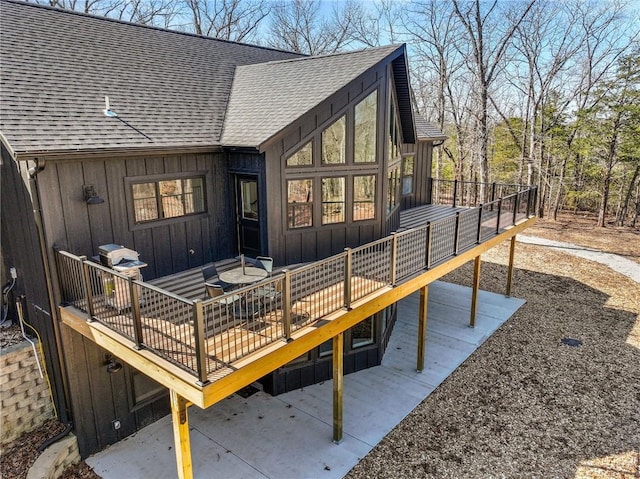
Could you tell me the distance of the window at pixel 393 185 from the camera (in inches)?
415

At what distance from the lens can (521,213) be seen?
13.8m

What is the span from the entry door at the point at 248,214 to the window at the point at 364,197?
2180 mm

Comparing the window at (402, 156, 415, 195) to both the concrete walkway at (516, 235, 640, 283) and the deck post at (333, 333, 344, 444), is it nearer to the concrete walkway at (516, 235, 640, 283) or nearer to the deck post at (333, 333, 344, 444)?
the deck post at (333, 333, 344, 444)

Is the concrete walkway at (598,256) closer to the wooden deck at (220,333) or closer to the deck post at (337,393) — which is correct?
the wooden deck at (220,333)

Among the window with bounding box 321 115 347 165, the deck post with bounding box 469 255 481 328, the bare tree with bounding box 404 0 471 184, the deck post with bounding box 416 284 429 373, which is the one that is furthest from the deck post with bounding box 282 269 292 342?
the bare tree with bounding box 404 0 471 184

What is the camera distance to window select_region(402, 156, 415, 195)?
14.5m

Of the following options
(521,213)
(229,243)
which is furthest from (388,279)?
(521,213)

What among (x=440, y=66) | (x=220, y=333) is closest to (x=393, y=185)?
(x=220, y=333)

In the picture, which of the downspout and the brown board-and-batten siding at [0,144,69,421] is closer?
the downspout

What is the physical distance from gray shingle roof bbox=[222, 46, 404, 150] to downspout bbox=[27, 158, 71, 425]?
326 cm

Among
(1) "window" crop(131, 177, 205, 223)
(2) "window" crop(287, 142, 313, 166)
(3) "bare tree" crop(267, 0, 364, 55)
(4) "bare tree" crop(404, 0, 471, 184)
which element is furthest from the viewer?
(3) "bare tree" crop(267, 0, 364, 55)

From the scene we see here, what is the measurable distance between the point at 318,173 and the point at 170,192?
287 cm

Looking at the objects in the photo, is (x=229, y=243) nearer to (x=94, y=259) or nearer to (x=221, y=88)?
(x=94, y=259)

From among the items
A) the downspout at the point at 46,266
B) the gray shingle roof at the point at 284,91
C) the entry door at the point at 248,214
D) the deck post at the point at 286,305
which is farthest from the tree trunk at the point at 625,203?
the downspout at the point at 46,266
